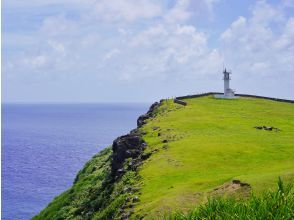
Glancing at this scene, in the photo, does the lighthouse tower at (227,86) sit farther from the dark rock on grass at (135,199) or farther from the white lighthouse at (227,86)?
the dark rock on grass at (135,199)

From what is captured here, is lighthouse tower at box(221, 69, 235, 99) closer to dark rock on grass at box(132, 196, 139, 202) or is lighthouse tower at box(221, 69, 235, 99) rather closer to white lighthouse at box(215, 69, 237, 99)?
white lighthouse at box(215, 69, 237, 99)

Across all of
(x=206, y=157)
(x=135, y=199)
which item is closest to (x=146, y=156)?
(x=206, y=157)

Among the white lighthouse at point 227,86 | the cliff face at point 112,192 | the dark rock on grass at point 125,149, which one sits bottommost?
the cliff face at point 112,192

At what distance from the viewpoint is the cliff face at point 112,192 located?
38781 mm

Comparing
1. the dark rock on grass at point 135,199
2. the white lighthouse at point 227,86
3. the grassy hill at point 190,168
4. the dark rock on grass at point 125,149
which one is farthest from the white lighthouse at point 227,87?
the dark rock on grass at point 135,199

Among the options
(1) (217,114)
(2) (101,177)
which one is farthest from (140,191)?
(1) (217,114)

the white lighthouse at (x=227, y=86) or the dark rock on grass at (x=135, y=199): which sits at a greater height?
the white lighthouse at (x=227, y=86)

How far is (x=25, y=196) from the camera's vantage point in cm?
11650

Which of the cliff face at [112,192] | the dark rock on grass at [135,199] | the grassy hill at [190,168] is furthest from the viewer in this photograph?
the cliff face at [112,192]

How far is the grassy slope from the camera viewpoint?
3300 cm

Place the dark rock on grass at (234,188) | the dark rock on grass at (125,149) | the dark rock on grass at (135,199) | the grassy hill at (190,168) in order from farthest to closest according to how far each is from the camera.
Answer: the dark rock on grass at (125,149), the dark rock on grass at (135,199), the grassy hill at (190,168), the dark rock on grass at (234,188)

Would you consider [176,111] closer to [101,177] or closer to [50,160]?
[101,177]

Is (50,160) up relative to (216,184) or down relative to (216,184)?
down

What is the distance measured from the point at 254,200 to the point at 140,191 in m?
18.2
